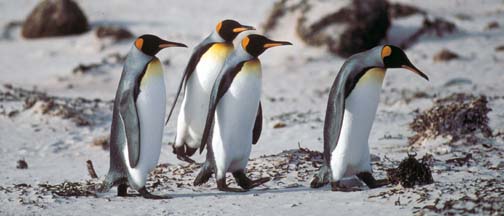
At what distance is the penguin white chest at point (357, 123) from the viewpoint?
5.77 m

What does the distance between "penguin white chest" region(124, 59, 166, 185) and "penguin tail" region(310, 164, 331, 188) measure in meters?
1.23

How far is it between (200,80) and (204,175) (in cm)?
126

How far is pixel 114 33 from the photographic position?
15875 millimetres

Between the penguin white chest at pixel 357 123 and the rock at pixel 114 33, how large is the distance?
34.7ft

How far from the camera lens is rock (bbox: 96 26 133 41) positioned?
15.8 meters

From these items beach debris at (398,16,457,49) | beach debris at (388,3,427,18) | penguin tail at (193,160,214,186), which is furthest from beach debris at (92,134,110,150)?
beach debris at (388,3,427,18)

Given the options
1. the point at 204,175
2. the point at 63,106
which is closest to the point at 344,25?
the point at 63,106

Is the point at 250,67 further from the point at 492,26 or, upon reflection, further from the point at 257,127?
the point at 492,26

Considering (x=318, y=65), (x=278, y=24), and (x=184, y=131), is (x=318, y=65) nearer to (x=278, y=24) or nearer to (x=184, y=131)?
(x=278, y=24)

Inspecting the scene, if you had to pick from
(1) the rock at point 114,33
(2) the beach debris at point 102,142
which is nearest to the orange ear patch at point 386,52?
(2) the beach debris at point 102,142

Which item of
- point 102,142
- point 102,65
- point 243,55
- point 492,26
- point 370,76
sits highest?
point 492,26

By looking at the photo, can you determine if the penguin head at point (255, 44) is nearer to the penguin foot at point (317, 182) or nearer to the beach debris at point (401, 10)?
the penguin foot at point (317, 182)

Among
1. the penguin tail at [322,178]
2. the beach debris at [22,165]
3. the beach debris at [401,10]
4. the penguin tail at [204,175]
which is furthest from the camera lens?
the beach debris at [401,10]

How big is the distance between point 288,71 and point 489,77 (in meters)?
3.26
